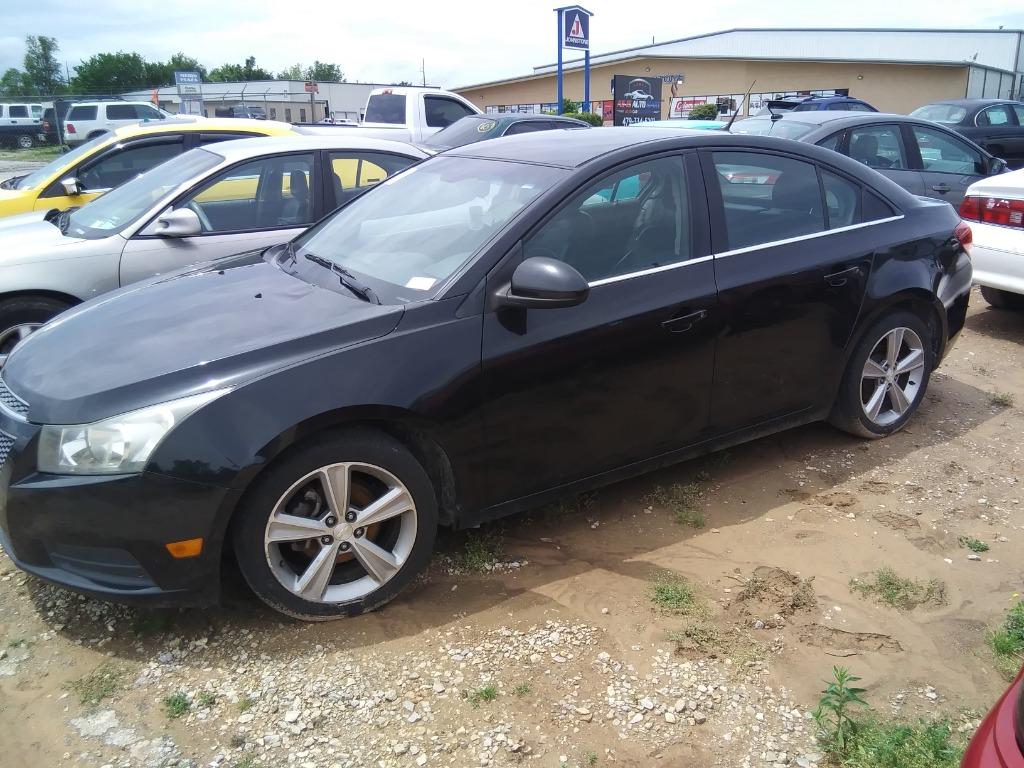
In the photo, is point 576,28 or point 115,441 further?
point 576,28

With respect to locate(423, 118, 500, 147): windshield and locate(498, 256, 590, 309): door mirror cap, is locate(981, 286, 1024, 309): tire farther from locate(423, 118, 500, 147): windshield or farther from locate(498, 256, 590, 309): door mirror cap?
locate(423, 118, 500, 147): windshield

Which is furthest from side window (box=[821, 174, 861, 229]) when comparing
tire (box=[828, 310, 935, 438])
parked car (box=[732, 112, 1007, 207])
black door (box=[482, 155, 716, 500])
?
parked car (box=[732, 112, 1007, 207])

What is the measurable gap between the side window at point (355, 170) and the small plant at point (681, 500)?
3074 millimetres

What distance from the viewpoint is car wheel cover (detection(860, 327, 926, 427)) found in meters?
4.50

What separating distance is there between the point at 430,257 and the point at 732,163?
156 centimetres

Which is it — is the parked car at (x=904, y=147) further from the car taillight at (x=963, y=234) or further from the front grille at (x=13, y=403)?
the front grille at (x=13, y=403)

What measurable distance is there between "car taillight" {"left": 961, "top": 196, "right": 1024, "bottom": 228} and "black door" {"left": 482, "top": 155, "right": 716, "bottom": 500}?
3947 millimetres

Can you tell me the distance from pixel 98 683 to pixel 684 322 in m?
2.65

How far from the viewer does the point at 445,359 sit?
304cm

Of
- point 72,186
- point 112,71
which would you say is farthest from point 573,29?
point 112,71

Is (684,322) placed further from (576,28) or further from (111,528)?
(576,28)

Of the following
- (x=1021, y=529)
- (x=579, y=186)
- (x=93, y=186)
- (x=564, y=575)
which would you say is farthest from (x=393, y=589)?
(x=93, y=186)

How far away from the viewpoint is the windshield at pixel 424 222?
10.9ft

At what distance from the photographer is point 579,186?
3.41 meters
